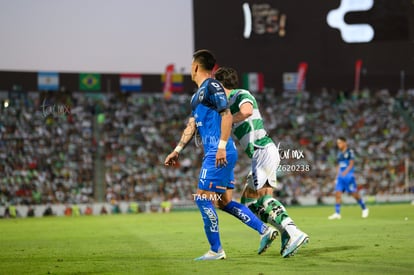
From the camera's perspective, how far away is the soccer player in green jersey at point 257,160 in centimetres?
980

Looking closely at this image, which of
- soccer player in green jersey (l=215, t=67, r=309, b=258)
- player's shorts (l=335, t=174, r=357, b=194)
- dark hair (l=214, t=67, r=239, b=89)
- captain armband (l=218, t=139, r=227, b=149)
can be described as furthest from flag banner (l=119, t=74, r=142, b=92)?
captain armband (l=218, t=139, r=227, b=149)

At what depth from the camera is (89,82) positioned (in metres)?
42.4

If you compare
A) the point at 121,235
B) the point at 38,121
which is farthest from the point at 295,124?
the point at 121,235

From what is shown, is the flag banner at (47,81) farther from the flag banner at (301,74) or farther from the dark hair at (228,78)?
the dark hair at (228,78)

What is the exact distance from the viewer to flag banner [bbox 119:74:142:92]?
1713 inches

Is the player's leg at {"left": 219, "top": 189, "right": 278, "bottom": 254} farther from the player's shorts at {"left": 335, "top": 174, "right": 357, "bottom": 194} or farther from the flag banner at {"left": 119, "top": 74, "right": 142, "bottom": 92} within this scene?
the flag banner at {"left": 119, "top": 74, "right": 142, "bottom": 92}

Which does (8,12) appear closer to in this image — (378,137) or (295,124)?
(295,124)

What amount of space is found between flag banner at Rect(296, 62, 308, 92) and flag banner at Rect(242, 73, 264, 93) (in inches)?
100.0

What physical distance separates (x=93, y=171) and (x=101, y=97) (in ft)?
25.8

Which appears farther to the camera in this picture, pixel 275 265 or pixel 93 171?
pixel 93 171

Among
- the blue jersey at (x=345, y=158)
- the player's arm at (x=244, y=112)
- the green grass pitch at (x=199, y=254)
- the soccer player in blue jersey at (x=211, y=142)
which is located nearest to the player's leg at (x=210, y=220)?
the soccer player in blue jersey at (x=211, y=142)

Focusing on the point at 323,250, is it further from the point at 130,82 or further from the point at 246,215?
the point at 130,82

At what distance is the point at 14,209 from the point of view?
1225 inches

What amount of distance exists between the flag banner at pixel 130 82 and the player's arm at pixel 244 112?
3429 centimetres
